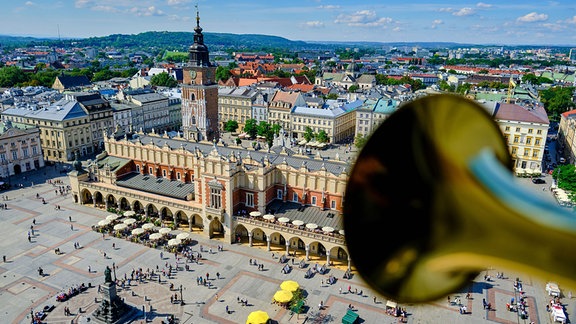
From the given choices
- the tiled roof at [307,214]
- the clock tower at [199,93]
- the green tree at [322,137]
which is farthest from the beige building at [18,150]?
the green tree at [322,137]

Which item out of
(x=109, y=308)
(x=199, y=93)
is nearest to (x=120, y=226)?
(x=109, y=308)

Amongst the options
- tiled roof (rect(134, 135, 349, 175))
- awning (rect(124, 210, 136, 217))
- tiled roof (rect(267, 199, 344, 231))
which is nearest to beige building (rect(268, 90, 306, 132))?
tiled roof (rect(134, 135, 349, 175))

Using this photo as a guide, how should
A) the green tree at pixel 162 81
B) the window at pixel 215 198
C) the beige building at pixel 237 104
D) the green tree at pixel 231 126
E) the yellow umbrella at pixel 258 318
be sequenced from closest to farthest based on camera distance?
1. the yellow umbrella at pixel 258 318
2. the window at pixel 215 198
3. the green tree at pixel 231 126
4. the beige building at pixel 237 104
5. the green tree at pixel 162 81

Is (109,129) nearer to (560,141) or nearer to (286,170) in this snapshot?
(286,170)

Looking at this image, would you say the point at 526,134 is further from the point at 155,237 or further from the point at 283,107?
the point at 155,237

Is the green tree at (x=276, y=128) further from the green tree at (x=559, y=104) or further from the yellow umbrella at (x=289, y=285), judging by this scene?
the green tree at (x=559, y=104)
